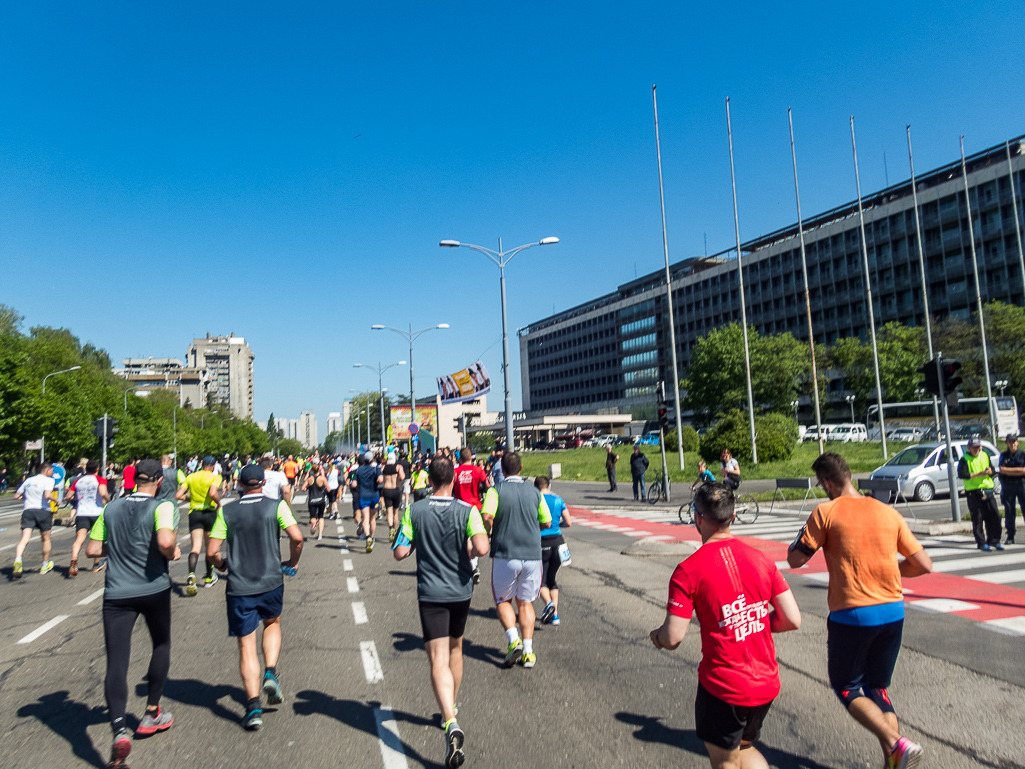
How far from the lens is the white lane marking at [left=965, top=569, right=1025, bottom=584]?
9430 millimetres

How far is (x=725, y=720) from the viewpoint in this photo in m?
3.10

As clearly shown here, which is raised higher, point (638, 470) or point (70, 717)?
point (638, 470)

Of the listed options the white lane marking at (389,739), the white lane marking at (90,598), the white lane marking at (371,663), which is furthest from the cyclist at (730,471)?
the white lane marking at (389,739)

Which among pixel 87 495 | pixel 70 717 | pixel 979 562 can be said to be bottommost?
pixel 979 562

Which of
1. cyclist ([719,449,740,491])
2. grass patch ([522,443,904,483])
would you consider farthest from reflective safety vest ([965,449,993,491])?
grass patch ([522,443,904,483])

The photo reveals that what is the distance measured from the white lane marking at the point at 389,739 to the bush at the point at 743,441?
3052cm

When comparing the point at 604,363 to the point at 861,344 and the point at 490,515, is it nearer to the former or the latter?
the point at 861,344

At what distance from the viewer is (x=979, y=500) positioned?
11688 millimetres

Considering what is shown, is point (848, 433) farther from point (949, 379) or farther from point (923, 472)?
point (949, 379)

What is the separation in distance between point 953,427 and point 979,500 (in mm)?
45316

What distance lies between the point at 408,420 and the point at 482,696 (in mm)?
51569

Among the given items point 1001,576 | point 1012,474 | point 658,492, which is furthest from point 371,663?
point 658,492

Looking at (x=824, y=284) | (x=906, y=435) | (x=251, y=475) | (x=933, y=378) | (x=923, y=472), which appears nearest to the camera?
(x=251, y=475)

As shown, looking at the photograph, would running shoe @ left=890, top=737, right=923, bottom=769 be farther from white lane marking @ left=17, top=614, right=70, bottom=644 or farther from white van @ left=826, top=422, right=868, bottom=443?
white van @ left=826, top=422, right=868, bottom=443
